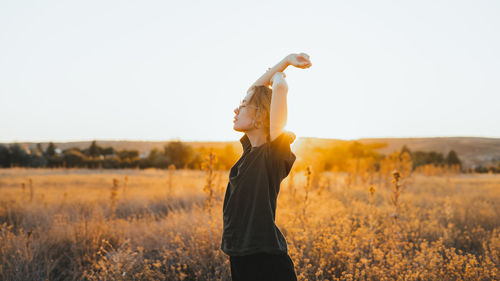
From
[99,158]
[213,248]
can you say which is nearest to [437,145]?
[99,158]

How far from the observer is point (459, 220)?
6203 millimetres

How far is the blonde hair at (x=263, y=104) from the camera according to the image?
6.11 feet

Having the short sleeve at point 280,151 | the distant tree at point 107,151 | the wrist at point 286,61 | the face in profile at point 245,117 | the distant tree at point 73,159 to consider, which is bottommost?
the distant tree at point 73,159

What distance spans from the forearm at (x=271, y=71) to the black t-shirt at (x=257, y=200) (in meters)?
0.35

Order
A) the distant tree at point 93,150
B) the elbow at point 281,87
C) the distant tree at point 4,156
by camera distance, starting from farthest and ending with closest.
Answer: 1. the distant tree at point 93,150
2. the distant tree at point 4,156
3. the elbow at point 281,87

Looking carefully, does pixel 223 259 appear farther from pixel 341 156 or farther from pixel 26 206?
pixel 341 156

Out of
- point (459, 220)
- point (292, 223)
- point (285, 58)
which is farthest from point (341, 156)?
point (285, 58)

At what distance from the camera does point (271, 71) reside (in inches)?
75.4

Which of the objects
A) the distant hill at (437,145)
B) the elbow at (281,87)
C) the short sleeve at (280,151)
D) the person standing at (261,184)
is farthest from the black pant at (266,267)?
the distant hill at (437,145)

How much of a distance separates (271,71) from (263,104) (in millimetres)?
212

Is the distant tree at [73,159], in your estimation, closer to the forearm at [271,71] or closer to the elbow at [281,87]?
the forearm at [271,71]

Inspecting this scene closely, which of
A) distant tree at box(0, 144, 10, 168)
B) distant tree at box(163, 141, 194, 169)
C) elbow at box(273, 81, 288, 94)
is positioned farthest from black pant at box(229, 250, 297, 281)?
distant tree at box(0, 144, 10, 168)

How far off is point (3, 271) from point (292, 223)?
3.49 meters

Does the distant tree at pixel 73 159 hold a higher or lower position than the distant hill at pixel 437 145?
lower
